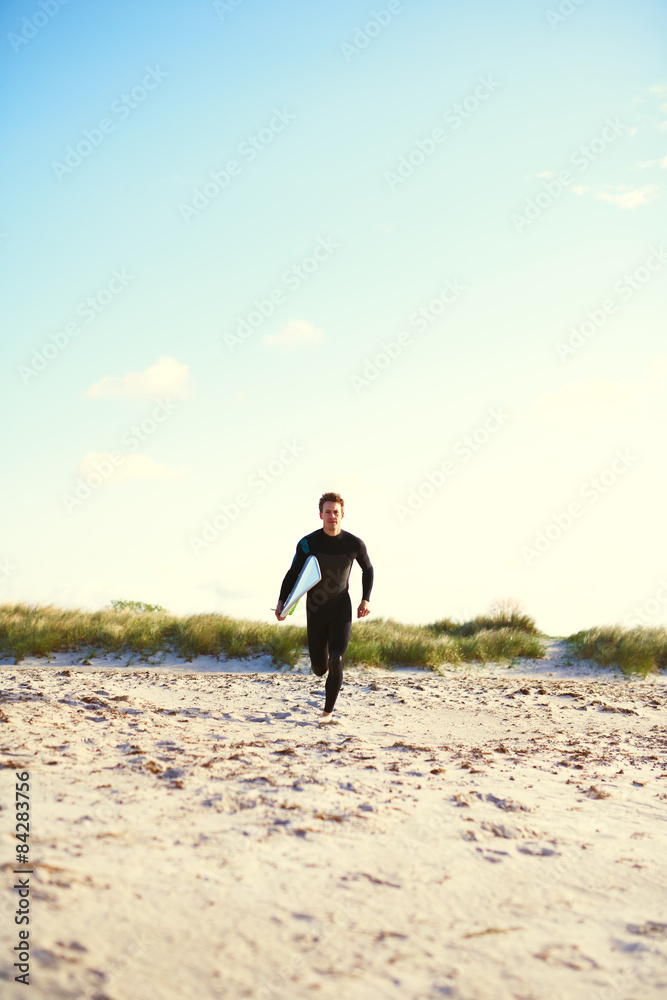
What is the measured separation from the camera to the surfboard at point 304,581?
825 cm

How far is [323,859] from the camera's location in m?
4.09

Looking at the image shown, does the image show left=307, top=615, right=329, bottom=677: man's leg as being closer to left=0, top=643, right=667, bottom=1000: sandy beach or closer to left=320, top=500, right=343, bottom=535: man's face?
left=0, top=643, right=667, bottom=1000: sandy beach

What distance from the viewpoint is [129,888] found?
11.5 feet

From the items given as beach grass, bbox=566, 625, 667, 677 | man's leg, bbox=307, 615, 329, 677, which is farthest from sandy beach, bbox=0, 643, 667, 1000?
beach grass, bbox=566, 625, 667, 677

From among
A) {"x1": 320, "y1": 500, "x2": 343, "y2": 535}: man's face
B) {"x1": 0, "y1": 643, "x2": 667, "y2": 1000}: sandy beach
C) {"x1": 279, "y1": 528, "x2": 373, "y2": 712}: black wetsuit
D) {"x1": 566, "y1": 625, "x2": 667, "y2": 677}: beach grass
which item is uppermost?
{"x1": 320, "y1": 500, "x2": 343, "y2": 535}: man's face

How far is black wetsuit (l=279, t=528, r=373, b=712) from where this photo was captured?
326 inches

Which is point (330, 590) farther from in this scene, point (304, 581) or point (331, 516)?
point (331, 516)

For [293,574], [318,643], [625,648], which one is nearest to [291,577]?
[293,574]

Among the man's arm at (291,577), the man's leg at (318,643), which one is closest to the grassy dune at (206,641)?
the man's leg at (318,643)

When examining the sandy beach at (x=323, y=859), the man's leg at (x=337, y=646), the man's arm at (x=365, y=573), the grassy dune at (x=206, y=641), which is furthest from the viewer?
the grassy dune at (x=206, y=641)

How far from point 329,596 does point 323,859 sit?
4.30 m

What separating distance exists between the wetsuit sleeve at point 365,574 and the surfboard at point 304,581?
57cm

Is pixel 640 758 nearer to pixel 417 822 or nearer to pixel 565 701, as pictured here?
pixel 565 701

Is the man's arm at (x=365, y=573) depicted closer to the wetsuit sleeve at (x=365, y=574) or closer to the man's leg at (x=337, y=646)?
the wetsuit sleeve at (x=365, y=574)
